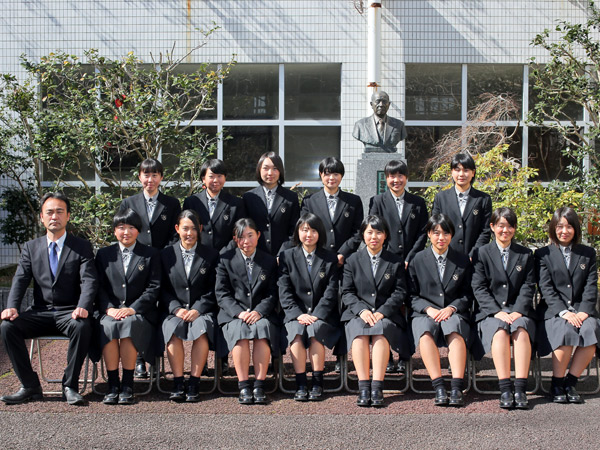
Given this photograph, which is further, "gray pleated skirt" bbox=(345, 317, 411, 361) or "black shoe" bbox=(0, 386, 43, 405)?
"gray pleated skirt" bbox=(345, 317, 411, 361)

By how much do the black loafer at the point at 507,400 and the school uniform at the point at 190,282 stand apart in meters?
2.25

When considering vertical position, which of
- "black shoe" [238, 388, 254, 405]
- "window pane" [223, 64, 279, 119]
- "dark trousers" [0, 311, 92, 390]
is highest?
"window pane" [223, 64, 279, 119]

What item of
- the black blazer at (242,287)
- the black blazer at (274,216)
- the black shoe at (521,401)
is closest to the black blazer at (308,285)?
the black blazer at (242,287)

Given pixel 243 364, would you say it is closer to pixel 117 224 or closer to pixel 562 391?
pixel 117 224

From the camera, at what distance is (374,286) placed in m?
5.53

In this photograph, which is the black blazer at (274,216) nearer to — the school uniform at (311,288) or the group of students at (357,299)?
the group of students at (357,299)

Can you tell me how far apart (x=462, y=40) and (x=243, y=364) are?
7475 mm

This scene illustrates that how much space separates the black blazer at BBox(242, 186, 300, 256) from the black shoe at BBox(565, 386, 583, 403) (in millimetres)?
2576

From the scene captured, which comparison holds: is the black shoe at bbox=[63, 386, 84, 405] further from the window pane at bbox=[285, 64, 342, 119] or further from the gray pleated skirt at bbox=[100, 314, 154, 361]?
the window pane at bbox=[285, 64, 342, 119]

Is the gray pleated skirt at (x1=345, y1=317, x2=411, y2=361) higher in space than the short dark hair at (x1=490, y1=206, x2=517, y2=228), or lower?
lower

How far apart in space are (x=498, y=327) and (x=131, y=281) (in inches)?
113

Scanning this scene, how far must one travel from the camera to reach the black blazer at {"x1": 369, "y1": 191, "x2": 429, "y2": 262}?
19.7 ft

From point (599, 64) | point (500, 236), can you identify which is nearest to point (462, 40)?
point (599, 64)

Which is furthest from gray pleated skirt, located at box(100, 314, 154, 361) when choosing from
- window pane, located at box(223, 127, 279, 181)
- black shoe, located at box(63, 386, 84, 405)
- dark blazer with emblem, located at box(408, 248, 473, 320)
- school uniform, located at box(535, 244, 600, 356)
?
window pane, located at box(223, 127, 279, 181)
